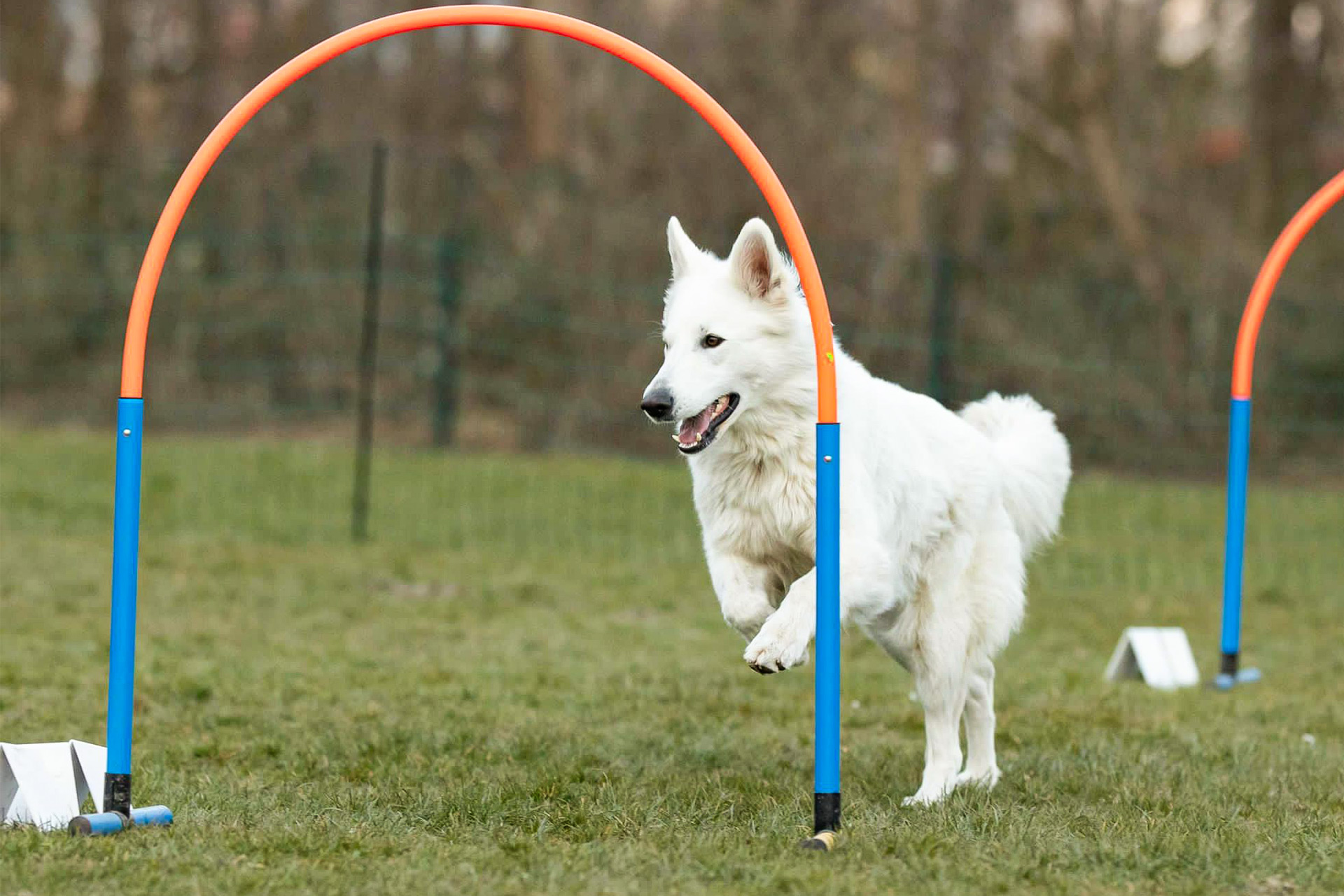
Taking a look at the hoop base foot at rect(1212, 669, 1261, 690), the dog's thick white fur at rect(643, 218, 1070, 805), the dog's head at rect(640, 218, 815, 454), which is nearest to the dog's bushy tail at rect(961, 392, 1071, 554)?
the dog's thick white fur at rect(643, 218, 1070, 805)

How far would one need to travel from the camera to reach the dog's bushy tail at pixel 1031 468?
5.24 m

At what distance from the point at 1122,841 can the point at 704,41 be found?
51.7ft

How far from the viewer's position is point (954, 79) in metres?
17.1

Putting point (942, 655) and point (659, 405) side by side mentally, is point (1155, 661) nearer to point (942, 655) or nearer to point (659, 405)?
point (942, 655)

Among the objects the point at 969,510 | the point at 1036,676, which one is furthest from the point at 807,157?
the point at 969,510

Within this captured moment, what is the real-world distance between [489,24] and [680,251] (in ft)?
2.93

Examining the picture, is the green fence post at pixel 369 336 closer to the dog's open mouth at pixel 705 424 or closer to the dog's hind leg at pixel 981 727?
the dog's hind leg at pixel 981 727

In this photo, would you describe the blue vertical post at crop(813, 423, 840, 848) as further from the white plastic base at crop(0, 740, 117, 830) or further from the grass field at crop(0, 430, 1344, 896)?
the white plastic base at crop(0, 740, 117, 830)

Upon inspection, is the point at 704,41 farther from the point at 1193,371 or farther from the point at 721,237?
the point at 1193,371

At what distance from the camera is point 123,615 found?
12.9 ft

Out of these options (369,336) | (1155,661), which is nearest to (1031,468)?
(1155,661)

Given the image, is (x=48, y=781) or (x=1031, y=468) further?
(x=1031, y=468)

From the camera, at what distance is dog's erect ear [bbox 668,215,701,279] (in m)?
4.50

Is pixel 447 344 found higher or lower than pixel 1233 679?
higher
